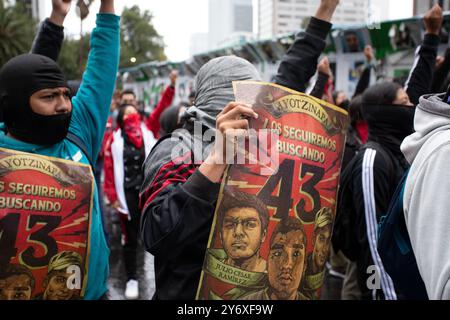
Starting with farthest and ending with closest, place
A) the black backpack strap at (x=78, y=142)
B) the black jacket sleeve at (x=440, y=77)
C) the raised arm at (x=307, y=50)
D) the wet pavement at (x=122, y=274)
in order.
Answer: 1. the wet pavement at (x=122, y=274)
2. the black jacket sleeve at (x=440, y=77)
3. the black backpack strap at (x=78, y=142)
4. the raised arm at (x=307, y=50)

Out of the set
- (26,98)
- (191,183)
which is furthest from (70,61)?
(191,183)

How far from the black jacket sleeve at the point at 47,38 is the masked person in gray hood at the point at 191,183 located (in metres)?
1.03

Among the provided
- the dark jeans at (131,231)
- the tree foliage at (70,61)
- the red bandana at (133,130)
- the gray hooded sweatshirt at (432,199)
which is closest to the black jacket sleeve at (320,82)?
the gray hooded sweatshirt at (432,199)

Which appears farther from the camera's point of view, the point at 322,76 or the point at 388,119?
the point at 388,119

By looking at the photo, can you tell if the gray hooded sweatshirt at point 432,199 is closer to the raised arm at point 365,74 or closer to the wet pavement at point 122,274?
the wet pavement at point 122,274

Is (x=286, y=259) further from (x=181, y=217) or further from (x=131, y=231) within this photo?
(x=131, y=231)

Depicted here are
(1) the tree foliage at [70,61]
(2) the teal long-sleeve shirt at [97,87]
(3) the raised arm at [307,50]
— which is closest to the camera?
(3) the raised arm at [307,50]

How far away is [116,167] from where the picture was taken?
4992 mm

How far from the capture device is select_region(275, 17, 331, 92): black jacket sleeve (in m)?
1.82

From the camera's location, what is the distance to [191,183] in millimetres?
1376

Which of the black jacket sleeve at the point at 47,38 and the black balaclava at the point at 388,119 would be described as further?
the black balaclava at the point at 388,119

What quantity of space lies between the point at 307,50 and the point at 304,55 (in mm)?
24

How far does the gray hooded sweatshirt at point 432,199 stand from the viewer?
1.15 metres

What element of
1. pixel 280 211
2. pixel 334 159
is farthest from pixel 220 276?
pixel 334 159
